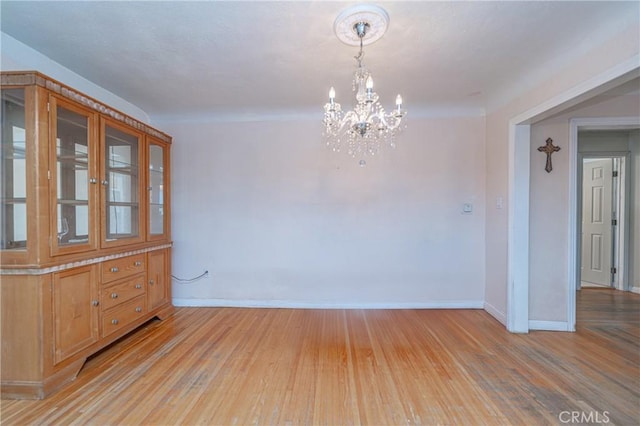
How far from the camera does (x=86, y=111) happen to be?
2.15 metres

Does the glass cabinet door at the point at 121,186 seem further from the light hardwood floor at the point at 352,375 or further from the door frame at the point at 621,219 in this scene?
the door frame at the point at 621,219

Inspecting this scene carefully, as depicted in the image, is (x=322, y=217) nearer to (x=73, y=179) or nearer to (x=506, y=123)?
(x=506, y=123)

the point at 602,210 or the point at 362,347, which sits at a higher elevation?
the point at 602,210

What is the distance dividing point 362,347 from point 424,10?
2589 millimetres

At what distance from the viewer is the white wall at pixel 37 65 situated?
1.95 meters

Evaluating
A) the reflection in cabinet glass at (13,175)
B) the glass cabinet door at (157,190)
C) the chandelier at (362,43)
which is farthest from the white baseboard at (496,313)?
the reflection in cabinet glass at (13,175)

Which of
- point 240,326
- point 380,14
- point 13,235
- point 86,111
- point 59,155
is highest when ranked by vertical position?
point 380,14

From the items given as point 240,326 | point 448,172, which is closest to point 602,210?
point 448,172

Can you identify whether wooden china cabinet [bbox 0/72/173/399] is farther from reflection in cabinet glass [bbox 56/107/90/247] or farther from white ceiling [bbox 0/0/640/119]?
white ceiling [bbox 0/0/640/119]

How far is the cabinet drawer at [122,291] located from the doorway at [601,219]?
6008mm

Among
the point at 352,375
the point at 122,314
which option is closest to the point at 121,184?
the point at 122,314

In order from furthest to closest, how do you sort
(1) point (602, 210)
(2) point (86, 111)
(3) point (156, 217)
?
(1) point (602, 210)
(3) point (156, 217)
(2) point (86, 111)

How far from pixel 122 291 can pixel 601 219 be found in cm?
667

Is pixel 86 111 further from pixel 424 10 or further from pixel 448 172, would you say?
pixel 448 172
